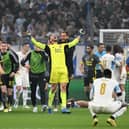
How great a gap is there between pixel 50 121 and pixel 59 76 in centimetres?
310

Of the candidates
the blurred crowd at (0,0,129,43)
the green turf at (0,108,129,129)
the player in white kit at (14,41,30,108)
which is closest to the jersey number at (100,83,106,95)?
the green turf at (0,108,129,129)

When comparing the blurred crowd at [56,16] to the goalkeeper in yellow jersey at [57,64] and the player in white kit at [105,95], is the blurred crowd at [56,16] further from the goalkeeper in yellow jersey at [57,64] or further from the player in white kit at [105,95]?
the player in white kit at [105,95]

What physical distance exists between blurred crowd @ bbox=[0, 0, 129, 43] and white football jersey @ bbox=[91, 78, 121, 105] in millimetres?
14253

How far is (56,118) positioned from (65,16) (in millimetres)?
13968

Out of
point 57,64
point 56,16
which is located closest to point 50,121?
point 57,64

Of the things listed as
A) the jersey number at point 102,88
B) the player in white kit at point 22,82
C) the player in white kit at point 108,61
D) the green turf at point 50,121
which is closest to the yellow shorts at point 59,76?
the green turf at point 50,121

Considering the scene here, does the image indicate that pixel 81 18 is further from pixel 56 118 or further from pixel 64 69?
pixel 56 118

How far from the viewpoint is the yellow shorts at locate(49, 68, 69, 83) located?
20.8 m

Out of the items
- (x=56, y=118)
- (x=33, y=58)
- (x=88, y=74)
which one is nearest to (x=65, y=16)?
A: (x=88, y=74)

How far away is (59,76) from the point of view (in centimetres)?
2083

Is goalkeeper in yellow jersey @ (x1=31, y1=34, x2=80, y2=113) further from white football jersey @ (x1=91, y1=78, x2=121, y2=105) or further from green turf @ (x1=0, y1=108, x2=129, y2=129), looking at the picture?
white football jersey @ (x1=91, y1=78, x2=121, y2=105)

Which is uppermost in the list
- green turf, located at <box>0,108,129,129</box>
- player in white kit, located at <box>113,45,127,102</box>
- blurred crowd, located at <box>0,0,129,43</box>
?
blurred crowd, located at <box>0,0,129,43</box>

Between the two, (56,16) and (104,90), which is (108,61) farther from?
(56,16)

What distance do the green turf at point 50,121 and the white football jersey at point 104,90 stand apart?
1.97 ft
